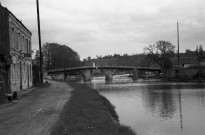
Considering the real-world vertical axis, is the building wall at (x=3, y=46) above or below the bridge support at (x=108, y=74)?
above

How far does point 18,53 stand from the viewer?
3616 cm

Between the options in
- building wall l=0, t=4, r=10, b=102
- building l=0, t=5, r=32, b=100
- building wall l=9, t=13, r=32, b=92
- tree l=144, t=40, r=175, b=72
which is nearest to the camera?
building wall l=0, t=4, r=10, b=102

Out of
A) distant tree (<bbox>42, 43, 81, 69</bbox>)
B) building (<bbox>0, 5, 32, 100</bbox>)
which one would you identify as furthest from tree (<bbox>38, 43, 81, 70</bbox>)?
building (<bbox>0, 5, 32, 100</bbox>)

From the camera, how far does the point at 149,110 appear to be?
87.1 feet

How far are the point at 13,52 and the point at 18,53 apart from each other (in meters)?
3.36

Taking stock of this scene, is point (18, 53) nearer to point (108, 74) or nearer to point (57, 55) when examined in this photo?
point (57, 55)

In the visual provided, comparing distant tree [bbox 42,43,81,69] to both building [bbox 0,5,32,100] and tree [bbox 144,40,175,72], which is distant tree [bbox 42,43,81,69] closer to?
tree [bbox 144,40,175,72]

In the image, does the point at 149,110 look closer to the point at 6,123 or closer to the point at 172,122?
the point at 172,122

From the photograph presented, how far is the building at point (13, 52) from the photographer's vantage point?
89.9 ft

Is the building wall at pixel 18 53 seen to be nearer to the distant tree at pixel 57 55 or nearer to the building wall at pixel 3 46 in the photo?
the building wall at pixel 3 46

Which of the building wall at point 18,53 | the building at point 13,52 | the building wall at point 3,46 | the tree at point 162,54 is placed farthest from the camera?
the tree at point 162,54

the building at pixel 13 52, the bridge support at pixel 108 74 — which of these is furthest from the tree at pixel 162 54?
the building at pixel 13 52

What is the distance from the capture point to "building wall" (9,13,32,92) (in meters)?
32.3

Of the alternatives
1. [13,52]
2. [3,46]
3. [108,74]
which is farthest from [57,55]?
[3,46]
